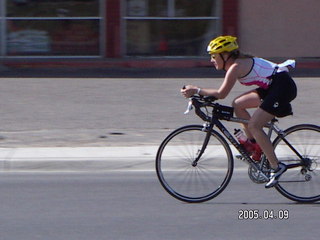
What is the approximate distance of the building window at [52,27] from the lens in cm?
2042

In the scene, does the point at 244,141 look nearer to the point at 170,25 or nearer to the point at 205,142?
the point at 205,142

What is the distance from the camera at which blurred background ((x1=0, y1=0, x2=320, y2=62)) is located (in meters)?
20.5

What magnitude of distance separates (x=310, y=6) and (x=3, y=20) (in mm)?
7936

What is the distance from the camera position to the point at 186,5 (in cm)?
2066

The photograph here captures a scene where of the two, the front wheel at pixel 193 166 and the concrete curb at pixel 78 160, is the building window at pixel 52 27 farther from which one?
the front wheel at pixel 193 166

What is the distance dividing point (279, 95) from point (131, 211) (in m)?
1.80

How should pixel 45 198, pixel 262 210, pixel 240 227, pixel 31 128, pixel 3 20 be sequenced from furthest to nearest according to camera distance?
pixel 3 20 → pixel 31 128 → pixel 45 198 → pixel 262 210 → pixel 240 227

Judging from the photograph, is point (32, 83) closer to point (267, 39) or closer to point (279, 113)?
point (267, 39)

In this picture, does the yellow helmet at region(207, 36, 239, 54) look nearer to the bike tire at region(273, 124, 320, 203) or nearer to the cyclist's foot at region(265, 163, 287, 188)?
the bike tire at region(273, 124, 320, 203)

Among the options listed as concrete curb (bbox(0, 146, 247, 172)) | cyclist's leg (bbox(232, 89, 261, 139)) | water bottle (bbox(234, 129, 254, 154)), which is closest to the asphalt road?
concrete curb (bbox(0, 146, 247, 172))

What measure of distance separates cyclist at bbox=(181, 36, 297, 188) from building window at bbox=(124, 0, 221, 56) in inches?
513

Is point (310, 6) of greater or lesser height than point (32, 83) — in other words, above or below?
above

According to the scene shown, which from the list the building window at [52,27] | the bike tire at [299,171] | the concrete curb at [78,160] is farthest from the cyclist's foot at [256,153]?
the building window at [52,27]

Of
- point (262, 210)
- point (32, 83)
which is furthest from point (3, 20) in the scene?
point (262, 210)
